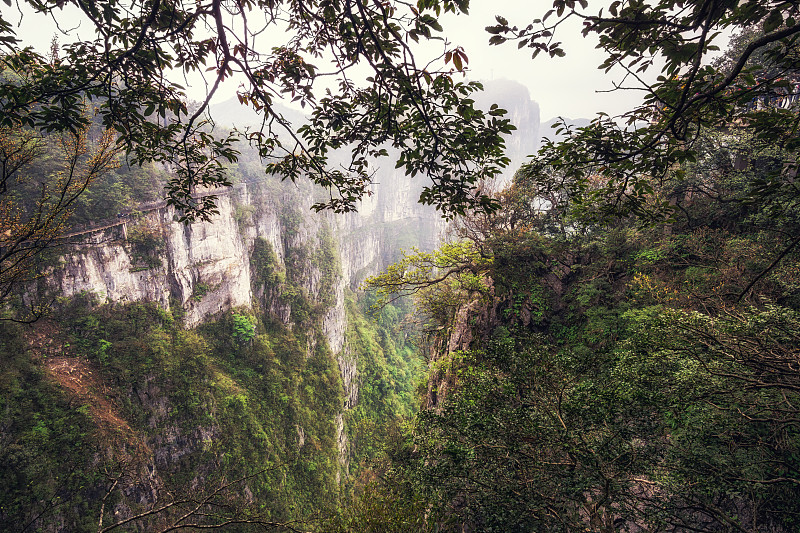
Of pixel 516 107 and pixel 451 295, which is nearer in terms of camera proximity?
pixel 451 295

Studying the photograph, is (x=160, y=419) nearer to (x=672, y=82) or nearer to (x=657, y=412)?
(x=657, y=412)

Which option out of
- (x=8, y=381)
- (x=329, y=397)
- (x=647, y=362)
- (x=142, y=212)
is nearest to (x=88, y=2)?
(x=647, y=362)

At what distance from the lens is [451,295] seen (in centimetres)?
984

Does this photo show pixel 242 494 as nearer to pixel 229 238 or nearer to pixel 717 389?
pixel 229 238

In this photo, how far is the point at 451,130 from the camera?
2.28m

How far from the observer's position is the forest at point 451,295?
215 cm

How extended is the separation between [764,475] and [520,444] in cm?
268

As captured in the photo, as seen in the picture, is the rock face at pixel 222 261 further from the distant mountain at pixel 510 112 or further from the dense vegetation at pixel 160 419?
the distant mountain at pixel 510 112

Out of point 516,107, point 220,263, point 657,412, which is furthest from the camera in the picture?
point 516,107

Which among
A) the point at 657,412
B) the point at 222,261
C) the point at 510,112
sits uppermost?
the point at 510,112

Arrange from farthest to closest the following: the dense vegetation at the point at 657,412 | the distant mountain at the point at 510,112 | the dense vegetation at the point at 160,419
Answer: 1. the distant mountain at the point at 510,112
2. the dense vegetation at the point at 160,419
3. the dense vegetation at the point at 657,412

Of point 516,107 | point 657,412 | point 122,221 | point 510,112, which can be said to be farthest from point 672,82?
point 516,107

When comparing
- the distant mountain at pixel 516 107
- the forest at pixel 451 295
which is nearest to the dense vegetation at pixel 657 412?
the forest at pixel 451 295

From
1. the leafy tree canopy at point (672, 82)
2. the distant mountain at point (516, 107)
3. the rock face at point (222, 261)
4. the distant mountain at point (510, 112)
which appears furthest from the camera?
the distant mountain at point (516, 107)
